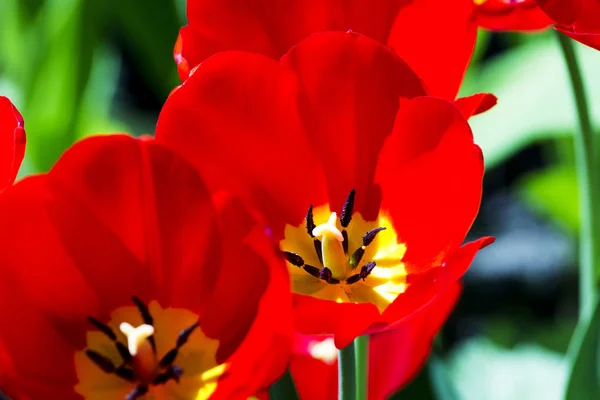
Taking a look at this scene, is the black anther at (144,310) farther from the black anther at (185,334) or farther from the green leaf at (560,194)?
the green leaf at (560,194)

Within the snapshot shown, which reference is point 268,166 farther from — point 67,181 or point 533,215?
point 533,215

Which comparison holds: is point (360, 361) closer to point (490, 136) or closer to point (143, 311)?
point (143, 311)

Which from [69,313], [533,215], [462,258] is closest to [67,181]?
[69,313]

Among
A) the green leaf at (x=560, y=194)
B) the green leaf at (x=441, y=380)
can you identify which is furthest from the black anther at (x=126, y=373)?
the green leaf at (x=560, y=194)

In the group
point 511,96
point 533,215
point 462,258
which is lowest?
point 533,215

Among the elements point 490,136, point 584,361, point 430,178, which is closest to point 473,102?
point 430,178
